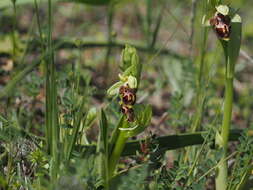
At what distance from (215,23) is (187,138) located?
0.48m

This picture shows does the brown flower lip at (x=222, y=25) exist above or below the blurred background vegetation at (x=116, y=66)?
above

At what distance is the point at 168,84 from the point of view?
3.32m

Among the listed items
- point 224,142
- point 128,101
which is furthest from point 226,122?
point 128,101

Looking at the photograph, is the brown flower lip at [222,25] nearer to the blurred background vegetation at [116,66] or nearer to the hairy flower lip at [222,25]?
the hairy flower lip at [222,25]

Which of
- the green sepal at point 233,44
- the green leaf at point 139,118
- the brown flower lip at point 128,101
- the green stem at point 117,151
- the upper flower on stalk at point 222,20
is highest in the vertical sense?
the upper flower on stalk at point 222,20

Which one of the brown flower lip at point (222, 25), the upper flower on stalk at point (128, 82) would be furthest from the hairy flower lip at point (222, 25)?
the upper flower on stalk at point (128, 82)

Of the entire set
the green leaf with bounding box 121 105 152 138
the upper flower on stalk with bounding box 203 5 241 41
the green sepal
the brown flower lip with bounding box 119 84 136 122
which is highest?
the upper flower on stalk with bounding box 203 5 241 41

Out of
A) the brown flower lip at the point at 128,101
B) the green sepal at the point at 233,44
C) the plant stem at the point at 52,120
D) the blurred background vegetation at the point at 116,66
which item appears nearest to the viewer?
the plant stem at the point at 52,120

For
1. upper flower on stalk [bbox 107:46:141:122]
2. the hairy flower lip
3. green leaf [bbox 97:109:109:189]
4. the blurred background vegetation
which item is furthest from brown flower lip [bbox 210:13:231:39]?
green leaf [bbox 97:109:109:189]

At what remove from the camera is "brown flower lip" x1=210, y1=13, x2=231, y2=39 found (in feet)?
5.73

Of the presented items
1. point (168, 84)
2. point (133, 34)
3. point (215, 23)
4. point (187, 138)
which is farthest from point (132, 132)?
point (133, 34)

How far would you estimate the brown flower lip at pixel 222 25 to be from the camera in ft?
5.73

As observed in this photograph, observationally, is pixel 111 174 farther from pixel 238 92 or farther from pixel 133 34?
pixel 133 34

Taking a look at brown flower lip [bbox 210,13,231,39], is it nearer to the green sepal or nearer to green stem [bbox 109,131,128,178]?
the green sepal
